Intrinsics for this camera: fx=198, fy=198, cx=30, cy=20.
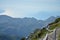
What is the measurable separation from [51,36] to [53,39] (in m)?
1.93

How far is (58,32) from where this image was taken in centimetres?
7631

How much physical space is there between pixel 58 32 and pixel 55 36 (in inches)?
85.3

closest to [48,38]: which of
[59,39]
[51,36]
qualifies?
[51,36]

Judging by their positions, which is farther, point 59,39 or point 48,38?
point 48,38

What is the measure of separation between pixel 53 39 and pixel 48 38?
146 inches

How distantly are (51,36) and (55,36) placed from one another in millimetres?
2183

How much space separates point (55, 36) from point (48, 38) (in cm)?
439

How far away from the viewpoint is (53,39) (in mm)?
77500

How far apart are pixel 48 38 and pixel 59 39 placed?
791 centimetres

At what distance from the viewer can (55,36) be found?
77.3 meters

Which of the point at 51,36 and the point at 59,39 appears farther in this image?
the point at 51,36

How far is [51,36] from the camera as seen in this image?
3110 inches

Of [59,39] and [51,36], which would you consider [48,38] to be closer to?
[51,36]
